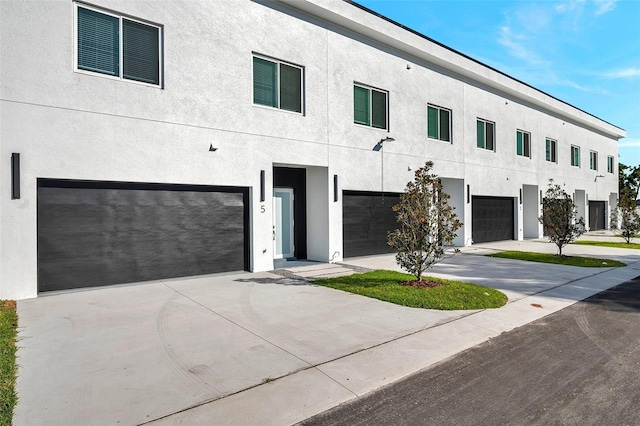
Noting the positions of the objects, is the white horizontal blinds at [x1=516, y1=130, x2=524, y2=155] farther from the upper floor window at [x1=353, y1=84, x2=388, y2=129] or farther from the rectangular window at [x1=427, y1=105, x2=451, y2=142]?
the upper floor window at [x1=353, y1=84, x2=388, y2=129]

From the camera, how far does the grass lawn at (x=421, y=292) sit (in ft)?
22.9

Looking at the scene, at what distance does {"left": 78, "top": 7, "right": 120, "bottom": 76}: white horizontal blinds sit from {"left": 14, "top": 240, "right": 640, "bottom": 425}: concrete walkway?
495cm

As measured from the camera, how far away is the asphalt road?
335 cm

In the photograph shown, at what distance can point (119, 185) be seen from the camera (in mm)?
8625

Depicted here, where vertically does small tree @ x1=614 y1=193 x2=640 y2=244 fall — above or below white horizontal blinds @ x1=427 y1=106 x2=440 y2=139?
below

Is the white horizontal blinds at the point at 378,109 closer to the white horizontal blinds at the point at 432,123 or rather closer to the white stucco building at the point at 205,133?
the white stucco building at the point at 205,133

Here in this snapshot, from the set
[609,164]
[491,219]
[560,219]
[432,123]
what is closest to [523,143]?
[491,219]

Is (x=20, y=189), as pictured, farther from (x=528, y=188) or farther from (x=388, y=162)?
(x=528, y=188)

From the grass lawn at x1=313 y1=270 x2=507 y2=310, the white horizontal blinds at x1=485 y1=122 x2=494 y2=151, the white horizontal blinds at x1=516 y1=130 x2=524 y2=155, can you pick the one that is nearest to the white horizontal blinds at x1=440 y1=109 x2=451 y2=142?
the white horizontal blinds at x1=485 y1=122 x2=494 y2=151

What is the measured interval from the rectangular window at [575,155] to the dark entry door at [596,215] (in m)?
4.30

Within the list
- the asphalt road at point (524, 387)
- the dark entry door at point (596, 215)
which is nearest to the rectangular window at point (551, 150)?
the dark entry door at point (596, 215)

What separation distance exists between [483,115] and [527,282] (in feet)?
37.1

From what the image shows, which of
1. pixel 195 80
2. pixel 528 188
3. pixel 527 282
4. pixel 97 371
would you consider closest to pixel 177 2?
pixel 195 80

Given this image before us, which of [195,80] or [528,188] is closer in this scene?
[195,80]
